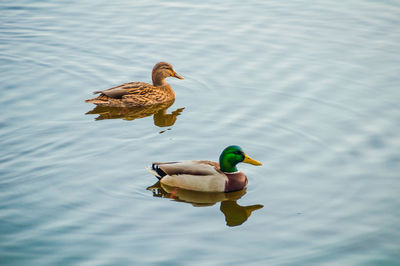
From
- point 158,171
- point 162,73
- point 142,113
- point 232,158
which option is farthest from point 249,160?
point 162,73

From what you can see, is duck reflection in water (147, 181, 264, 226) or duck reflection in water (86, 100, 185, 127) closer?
duck reflection in water (147, 181, 264, 226)

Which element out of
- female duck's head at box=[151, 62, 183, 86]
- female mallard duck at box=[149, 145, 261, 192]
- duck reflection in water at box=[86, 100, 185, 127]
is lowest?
female mallard duck at box=[149, 145, 261, 192]

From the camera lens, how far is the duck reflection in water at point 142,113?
420 inches

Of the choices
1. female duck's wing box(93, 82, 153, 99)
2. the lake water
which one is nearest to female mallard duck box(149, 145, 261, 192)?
the lake water

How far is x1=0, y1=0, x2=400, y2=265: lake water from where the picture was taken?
278 inches

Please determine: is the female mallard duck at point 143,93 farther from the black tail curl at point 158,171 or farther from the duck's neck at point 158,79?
the black tail curl at point 158,171

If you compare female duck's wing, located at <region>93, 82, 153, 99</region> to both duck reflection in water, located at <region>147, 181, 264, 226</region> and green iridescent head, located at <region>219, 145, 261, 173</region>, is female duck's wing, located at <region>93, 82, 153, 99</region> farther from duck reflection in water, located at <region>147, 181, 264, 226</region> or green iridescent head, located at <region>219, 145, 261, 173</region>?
green iridescent head, located at <region>219, 145, 261, 173</region>

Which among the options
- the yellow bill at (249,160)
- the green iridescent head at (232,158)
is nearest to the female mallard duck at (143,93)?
the green iridescent head at (232,158)

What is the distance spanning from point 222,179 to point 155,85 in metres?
4.09

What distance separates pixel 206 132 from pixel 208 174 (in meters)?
1.56

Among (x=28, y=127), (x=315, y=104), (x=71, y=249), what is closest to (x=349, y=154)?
(x=315, y=104)

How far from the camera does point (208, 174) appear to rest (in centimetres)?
831

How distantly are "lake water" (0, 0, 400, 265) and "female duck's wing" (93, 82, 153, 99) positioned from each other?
334 millimetres

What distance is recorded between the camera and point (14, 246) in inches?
272
